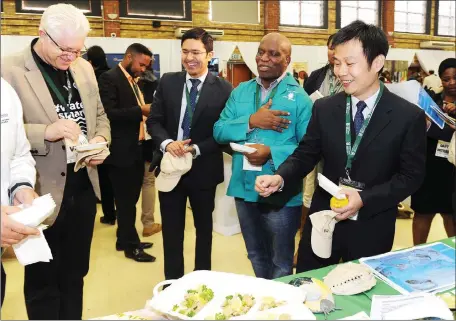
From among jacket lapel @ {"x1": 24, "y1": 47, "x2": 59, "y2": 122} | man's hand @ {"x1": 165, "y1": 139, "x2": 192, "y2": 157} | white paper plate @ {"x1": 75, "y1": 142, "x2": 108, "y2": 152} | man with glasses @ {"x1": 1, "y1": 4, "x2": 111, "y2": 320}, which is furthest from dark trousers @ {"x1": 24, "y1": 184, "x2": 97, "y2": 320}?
man's hand @ {"x1": 165, "y1": 139, "x2": 192, "y2": 157}

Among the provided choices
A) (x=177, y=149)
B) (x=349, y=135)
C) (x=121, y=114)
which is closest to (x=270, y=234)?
(x=177, y=149)

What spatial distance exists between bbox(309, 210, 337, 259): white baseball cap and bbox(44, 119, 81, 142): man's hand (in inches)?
41.7

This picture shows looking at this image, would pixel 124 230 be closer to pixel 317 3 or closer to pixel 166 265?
pixel 166 265

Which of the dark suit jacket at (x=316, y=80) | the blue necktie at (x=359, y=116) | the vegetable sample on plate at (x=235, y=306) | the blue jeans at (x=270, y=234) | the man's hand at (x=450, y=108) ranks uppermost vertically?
the dark suit jacket at (x=316, y=80)

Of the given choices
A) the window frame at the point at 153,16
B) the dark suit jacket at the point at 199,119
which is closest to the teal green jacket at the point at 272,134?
the dark suit jacket at the point at 199,119

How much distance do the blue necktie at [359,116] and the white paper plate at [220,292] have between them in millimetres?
751

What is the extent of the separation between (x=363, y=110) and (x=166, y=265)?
5.03 feet

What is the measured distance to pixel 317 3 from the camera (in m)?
9.51

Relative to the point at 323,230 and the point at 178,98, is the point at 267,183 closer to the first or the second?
the point at 323,230

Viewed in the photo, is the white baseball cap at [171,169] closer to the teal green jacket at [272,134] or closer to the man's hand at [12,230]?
the teal green jacket at [272,134]

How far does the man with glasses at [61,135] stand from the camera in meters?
1.79

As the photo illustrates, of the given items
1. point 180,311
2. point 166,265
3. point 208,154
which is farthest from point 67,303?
point 180,311

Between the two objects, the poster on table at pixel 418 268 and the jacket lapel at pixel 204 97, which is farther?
the jacket lapel at pixel 204 97

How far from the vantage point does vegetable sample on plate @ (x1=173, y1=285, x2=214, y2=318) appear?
1082 mm
